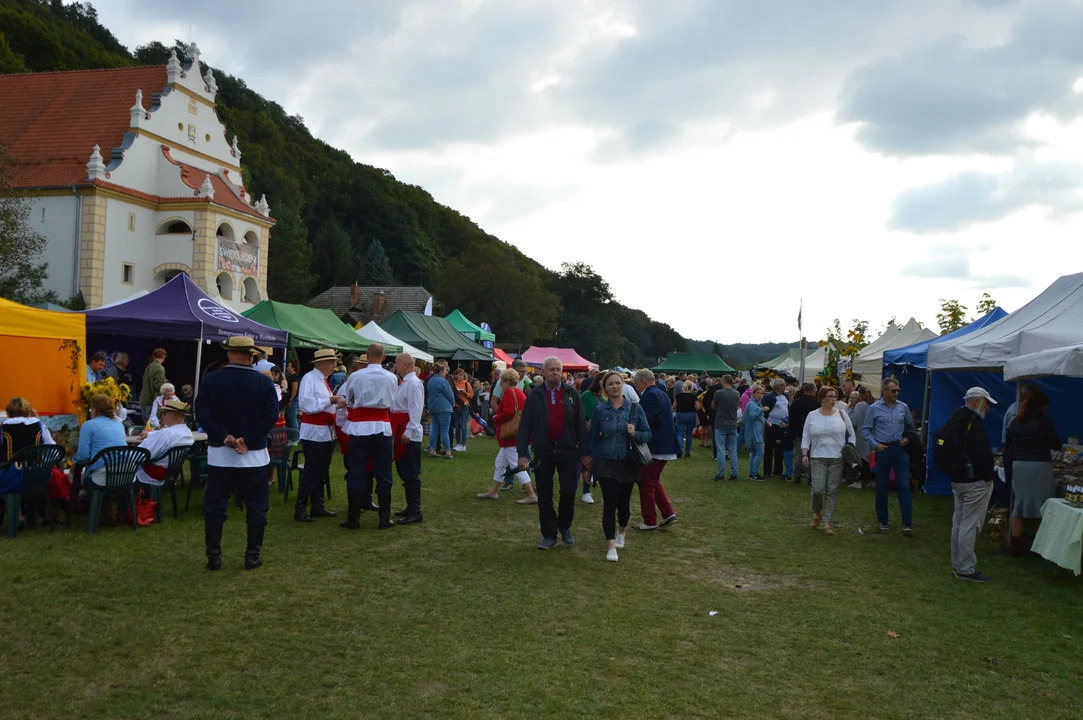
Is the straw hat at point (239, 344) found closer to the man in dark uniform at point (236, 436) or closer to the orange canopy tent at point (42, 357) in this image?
the man in dark uniform at point (236, 436)

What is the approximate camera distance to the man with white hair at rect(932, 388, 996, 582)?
6801 mm

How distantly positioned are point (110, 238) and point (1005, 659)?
31.3m

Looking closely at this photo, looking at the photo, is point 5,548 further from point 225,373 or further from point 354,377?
point 354,377

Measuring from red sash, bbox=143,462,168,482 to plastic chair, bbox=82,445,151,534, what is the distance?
0.12 metres

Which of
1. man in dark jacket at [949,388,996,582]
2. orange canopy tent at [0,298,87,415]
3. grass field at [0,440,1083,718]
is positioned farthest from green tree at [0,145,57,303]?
man in dark jacket at [949,388,996,582]

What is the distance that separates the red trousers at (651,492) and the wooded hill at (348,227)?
48.4 m

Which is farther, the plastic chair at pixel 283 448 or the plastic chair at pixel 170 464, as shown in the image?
the plastic chair at pixel 283 448

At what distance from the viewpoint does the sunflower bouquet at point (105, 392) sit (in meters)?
8.95

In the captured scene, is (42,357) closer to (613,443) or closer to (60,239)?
(613,443)

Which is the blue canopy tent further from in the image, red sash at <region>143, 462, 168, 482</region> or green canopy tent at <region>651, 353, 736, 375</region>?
green canopy tent at <region>651, 353, 736, 375</region>

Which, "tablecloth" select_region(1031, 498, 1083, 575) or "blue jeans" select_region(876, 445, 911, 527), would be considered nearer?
"tablecloth" select_region(1031, 498, 1083, 575)

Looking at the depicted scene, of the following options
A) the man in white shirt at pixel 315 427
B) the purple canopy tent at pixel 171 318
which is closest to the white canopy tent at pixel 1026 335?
the man in white shirt at pixel 315 427

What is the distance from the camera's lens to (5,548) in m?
6.62

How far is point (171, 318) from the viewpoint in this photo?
12719mm
